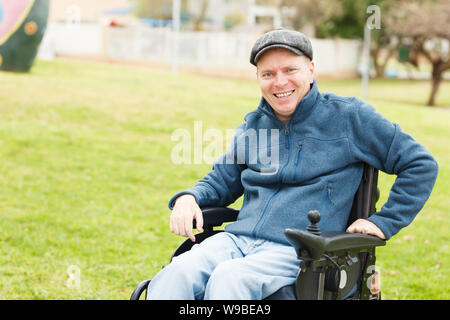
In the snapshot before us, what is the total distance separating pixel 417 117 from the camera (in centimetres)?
1342

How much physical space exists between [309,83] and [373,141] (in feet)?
1.35

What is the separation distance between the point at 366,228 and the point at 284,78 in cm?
75

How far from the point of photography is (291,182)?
2.86 metres

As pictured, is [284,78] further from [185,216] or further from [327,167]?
[185,216]

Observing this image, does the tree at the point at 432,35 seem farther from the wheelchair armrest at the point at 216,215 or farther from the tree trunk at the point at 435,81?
the wheelchair armrest at the point at 216,215

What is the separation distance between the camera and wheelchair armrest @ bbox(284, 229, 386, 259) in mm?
2381

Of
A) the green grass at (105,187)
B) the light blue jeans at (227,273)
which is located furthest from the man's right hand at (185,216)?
the green grass at (105,187)

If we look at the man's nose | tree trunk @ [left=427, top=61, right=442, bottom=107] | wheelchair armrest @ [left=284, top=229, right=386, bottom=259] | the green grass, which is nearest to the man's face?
the man's nose

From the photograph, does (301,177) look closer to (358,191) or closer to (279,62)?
(358,191)

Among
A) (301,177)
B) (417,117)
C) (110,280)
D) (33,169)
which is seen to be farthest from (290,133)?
(417,117)

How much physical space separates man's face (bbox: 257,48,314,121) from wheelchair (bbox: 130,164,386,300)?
1.47ft

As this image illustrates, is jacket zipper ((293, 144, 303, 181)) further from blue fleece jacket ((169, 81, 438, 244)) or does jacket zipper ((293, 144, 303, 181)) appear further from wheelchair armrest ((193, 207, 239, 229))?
wheelchair armrest ((193, 207, 239, 229))

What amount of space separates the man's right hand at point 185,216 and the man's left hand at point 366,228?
0.70 m

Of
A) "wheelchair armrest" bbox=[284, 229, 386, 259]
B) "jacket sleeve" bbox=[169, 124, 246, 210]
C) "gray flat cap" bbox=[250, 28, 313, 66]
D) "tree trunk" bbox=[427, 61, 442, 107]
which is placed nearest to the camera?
"wheelchair armrest" bbox=[284, 229, 386, 259]
